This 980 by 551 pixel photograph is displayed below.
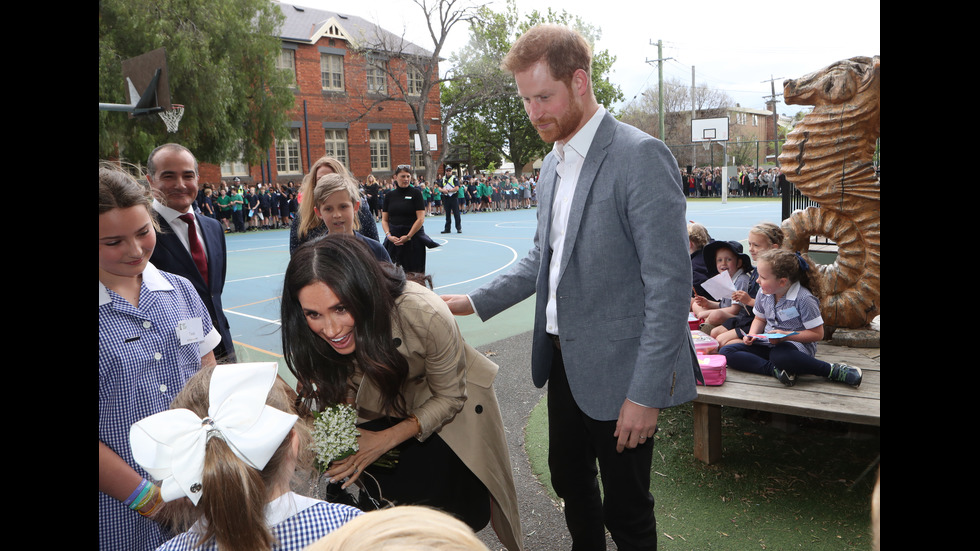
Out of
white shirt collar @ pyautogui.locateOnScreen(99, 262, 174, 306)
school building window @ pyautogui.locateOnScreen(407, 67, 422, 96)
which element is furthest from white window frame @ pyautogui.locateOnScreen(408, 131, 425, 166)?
white shirt collar @ pyautogui.locateOnScreen(99, 262, 174, 306)

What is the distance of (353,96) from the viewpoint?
120 ft

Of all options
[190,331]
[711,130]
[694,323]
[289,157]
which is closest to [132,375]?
[190,331]

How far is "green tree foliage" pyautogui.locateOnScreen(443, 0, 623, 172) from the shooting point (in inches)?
1533

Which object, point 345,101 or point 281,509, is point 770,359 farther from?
point 345,101

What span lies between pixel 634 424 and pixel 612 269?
51 centimetres

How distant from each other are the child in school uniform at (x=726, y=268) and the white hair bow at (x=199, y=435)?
13.7ft

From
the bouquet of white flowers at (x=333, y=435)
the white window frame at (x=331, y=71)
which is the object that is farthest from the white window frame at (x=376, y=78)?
the bouquet of white flowers at (x=333, y=435)

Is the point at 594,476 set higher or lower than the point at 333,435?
lower

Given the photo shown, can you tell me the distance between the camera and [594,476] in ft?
8.41

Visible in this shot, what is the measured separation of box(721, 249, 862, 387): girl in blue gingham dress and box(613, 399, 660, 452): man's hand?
1.77 m

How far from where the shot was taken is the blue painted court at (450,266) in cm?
749

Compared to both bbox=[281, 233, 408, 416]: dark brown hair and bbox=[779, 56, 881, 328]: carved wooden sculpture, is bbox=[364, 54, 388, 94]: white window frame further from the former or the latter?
bbox=[281, 233, 408, 416]: dark brown hair

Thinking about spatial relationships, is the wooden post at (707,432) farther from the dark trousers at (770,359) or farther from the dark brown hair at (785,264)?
the dark brown hair at (785,264)

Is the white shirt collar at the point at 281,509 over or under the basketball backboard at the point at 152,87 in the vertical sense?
under
